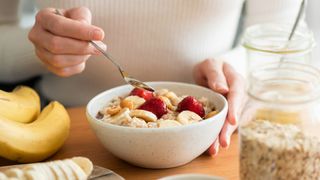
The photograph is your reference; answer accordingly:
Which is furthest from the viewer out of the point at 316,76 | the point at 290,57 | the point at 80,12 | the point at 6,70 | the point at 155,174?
the point at 6,70

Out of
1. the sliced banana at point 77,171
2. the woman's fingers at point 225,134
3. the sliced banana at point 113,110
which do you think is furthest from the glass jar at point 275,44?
the sliced banana at point 77,171

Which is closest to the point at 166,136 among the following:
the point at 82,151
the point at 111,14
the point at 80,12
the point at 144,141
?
the point at 144,141

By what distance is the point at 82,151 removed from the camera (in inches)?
30.5

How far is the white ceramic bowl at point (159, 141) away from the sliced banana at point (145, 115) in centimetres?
4

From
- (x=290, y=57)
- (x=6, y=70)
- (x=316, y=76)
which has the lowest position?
(x=6, y=70)

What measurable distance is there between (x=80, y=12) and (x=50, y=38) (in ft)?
0.22

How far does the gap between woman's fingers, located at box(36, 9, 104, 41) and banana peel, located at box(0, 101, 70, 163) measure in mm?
120

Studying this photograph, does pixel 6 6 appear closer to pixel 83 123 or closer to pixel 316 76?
pixel 83 123

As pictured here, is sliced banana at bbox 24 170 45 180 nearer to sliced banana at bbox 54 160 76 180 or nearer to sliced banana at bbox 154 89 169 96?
sliced banana at bbox 54 160 76 180

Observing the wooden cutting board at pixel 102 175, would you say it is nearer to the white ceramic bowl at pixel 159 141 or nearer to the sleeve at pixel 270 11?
the white ceramic bowl at pixel 159 141

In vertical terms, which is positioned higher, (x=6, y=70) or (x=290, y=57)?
(x=290, y=57)

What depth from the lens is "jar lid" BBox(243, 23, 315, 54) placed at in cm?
94

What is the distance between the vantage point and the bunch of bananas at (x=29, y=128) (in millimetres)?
700

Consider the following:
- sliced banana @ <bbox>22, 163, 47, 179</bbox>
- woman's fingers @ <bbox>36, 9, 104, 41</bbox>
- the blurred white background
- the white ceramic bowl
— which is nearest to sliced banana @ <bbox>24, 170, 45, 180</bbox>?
sliced banana @ <bbox>22, 163, 47, 179</bbox>
